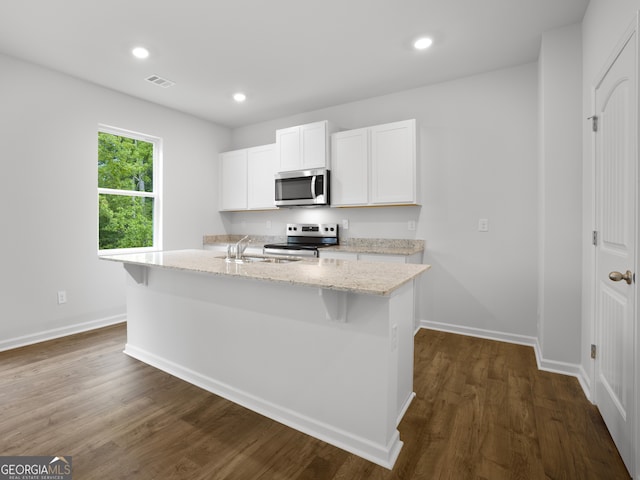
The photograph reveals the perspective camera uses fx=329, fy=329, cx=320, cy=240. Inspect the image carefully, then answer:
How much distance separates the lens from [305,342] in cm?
181

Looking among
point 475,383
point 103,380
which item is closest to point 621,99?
point 475,383

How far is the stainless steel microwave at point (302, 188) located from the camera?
3.92 meters

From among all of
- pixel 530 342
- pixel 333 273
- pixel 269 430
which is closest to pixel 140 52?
pixel 333 273

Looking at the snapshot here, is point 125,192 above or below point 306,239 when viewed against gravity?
above

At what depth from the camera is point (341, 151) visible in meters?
3.86

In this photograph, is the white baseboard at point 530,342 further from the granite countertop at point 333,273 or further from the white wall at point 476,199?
the granite countertop at point 333,273

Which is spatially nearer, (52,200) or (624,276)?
(624,276)

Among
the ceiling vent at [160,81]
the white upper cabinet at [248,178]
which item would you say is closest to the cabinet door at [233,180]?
the white upper cabinet at [248,178]

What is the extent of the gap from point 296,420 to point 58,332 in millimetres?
2909

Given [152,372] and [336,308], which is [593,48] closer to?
[336,308]

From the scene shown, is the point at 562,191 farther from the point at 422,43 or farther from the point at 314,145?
the point at 314,145

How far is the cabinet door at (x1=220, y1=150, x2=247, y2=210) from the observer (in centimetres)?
480

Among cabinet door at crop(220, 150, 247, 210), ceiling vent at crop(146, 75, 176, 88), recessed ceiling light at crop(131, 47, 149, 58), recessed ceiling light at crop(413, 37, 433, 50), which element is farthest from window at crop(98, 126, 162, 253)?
recessed ceiling light at crop(413, 37, 433, 50)

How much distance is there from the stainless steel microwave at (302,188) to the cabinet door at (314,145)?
0.33 feet
